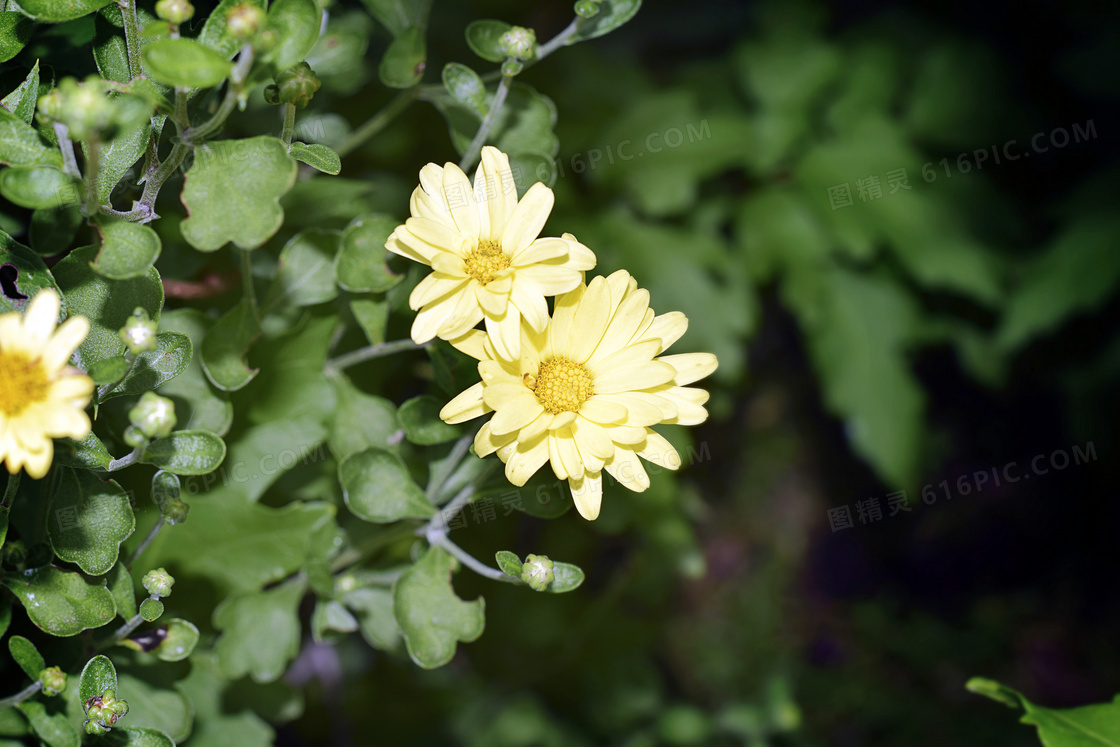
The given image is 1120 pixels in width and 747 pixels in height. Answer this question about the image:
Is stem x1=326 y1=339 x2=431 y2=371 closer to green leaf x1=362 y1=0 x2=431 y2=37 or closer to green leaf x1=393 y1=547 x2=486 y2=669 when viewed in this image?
green leaf x1=393 y1=547 x2=486 y2=669

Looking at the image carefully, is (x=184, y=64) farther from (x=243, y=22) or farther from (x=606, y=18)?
(x=606, y=18)

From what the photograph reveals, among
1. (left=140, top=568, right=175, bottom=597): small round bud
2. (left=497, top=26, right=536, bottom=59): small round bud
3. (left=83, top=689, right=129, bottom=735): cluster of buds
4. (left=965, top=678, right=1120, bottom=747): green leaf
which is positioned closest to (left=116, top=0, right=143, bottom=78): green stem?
(left=497, top=26, right=536, bottom=59): small round bud

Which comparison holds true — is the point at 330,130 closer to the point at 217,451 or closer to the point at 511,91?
the point at 511,91

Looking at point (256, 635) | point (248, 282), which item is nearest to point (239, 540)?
point (256, 635)

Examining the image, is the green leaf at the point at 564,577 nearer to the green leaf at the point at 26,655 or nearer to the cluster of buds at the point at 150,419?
the cluster of buds at the point at 150,419

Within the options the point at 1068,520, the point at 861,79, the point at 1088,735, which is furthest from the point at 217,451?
the point at 1068,520
